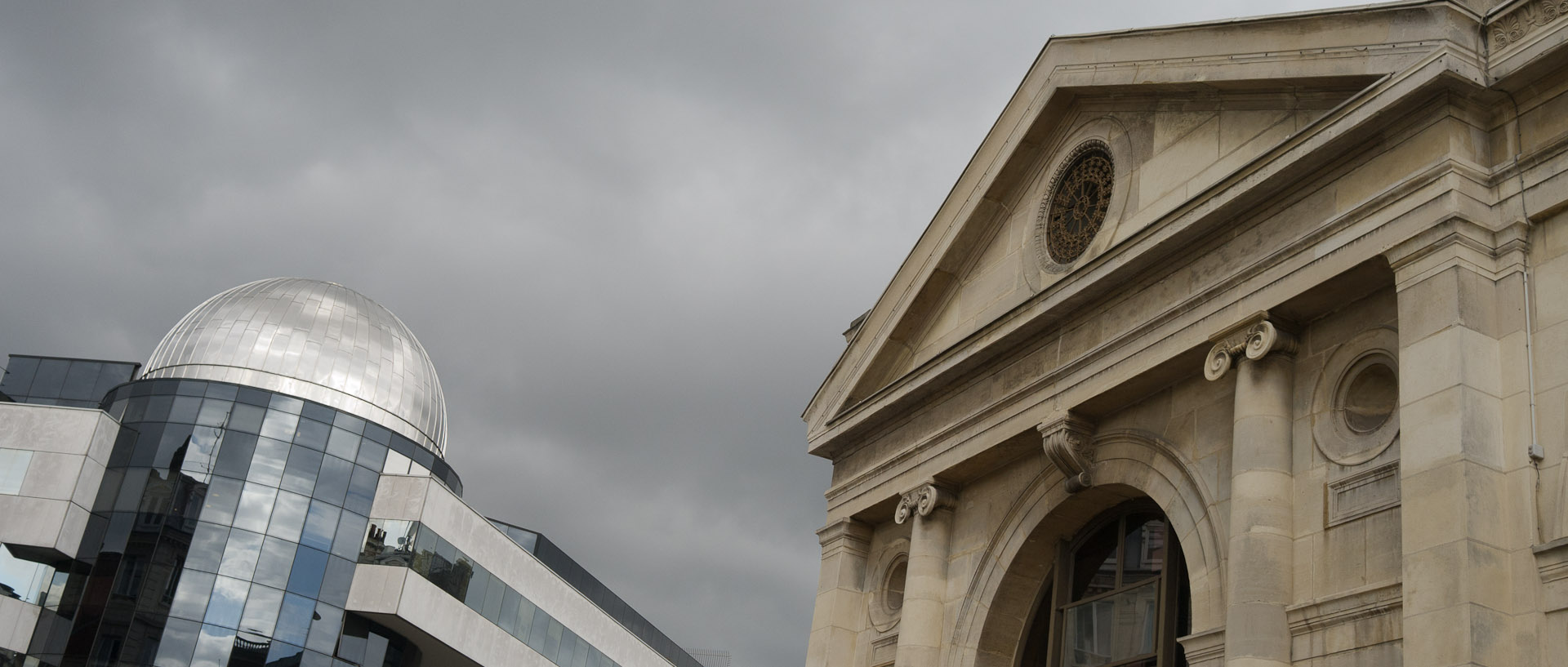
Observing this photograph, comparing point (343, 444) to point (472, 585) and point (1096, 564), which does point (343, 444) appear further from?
point (1096, 564)

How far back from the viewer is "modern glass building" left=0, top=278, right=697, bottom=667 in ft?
175

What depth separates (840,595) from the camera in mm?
24562

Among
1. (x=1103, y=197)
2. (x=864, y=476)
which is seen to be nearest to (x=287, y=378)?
(x=864, y=476)

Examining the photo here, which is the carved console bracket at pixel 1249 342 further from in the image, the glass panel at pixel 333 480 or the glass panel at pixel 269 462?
the glass panel at pixel 269 462

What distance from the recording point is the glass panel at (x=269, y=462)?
185 ft

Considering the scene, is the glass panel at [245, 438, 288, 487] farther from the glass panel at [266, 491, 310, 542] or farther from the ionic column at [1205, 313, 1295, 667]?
the ionic column at [1205, 313, 1295, 667]

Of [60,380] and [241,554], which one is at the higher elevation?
[60,380]

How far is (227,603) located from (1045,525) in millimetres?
42521

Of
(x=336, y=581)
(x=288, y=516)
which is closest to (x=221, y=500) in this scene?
(x=288, y=516)

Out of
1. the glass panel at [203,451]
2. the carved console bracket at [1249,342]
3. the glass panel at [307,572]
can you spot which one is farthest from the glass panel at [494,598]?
the carved console bracket at [1249,342]

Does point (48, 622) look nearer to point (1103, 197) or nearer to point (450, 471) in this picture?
point (450, 471)

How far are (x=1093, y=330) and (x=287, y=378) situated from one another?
48.9 metres

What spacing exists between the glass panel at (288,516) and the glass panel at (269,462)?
2.45 feet

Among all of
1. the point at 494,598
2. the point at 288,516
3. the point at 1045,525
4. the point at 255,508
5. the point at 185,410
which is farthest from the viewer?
the point at 494,598
